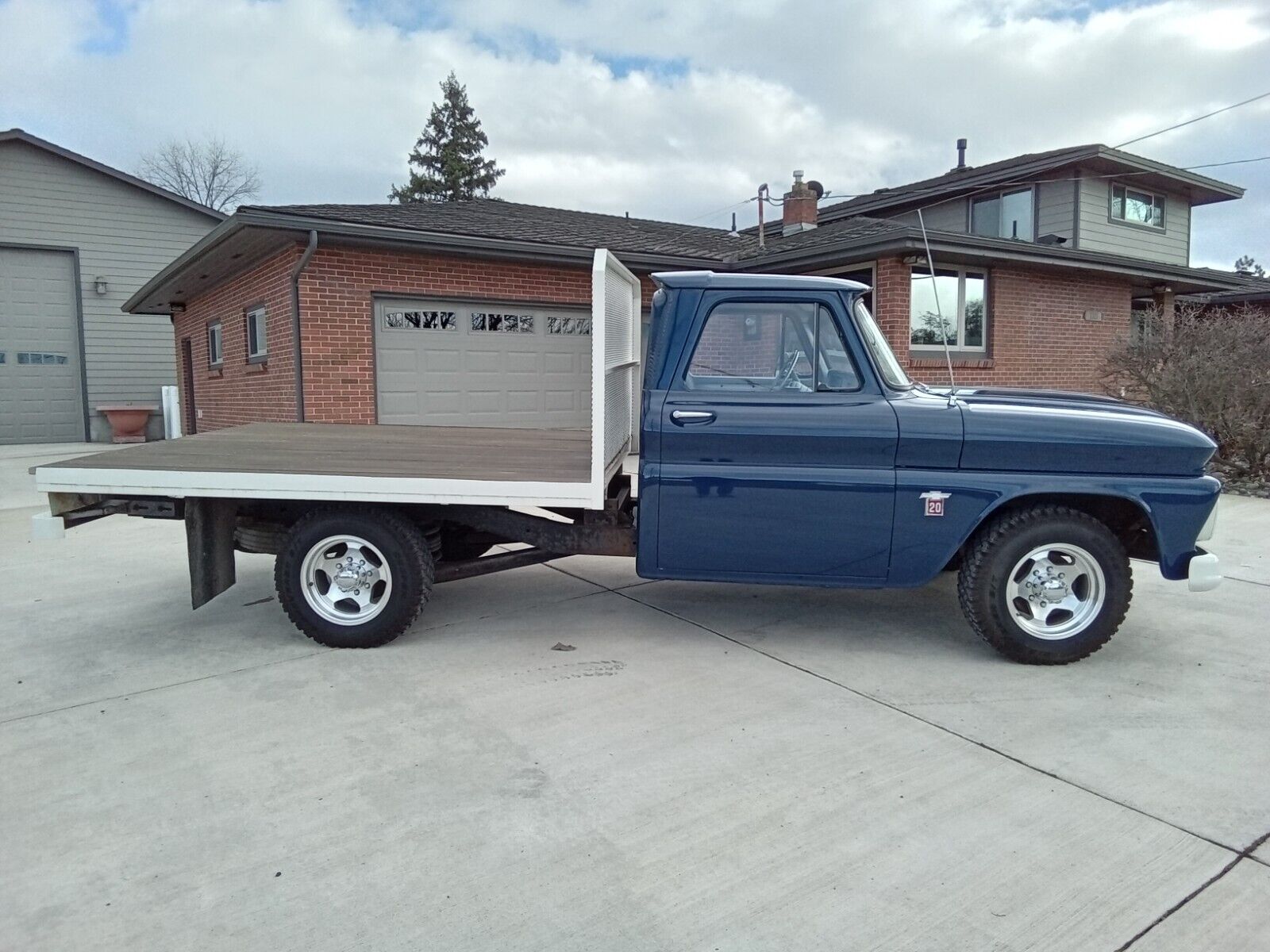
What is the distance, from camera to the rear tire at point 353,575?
4629 millimetres

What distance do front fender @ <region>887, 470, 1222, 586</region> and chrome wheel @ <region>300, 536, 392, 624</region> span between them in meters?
2.72

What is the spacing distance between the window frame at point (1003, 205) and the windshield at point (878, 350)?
14.6 metres

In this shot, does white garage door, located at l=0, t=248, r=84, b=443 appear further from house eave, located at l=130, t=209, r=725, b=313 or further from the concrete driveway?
the concrete driveway

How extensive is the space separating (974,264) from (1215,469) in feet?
15.3

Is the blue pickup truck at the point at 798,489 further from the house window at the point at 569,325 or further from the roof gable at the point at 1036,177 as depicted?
the roof gable at the point at 1036,177

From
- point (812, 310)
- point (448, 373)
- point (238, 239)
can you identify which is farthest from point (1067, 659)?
point (238, 239)

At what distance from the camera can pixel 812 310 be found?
175 inches

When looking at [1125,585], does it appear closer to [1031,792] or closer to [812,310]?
[1031,792]

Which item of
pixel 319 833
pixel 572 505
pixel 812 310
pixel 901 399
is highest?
pixel 812 310

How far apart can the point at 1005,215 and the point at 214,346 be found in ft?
51.7

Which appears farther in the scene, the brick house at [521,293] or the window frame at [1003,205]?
the window frame at [1003,205]

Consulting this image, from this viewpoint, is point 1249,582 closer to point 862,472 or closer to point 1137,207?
point 862,472

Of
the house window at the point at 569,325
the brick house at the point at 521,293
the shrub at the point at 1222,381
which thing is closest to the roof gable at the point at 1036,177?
the brick house at the point at 521,293

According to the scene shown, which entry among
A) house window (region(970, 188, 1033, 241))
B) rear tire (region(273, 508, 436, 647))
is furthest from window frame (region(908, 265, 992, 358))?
rear tire (region(273, 508, 436, 647))
